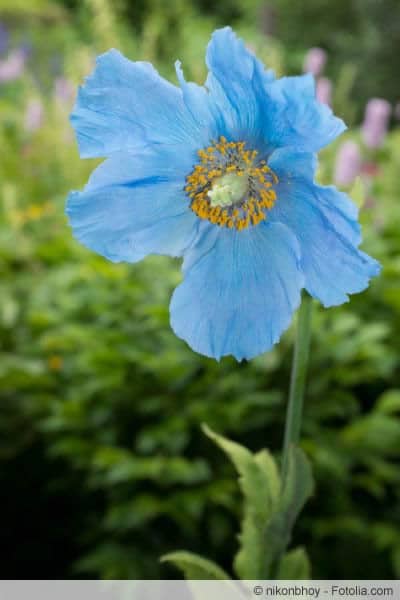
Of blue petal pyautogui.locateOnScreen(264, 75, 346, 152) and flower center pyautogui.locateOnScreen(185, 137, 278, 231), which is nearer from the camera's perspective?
blue petal pyautogui.locateOnScreen(264, 75, 346, 152)

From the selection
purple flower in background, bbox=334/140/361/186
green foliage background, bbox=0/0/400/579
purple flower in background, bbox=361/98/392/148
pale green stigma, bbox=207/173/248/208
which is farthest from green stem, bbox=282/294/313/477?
purple flower in background, bbox=361/98/392/148

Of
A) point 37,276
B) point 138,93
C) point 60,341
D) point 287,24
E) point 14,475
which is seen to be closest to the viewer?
point 138,93

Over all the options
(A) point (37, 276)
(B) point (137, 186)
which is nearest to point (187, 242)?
(B) point (137, 186)

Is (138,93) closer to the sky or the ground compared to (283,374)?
closer to the sky

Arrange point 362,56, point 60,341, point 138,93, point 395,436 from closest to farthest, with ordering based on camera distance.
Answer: point 138,93, point 395,436, point 60,341, point 362,56

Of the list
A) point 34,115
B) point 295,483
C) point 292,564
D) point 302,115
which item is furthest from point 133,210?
point 34,115

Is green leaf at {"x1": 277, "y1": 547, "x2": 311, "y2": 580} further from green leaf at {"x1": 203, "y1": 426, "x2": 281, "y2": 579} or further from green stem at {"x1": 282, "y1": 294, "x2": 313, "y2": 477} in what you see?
green stem at {"x1": 282, "y1": 294, "x2": 313, "y2": 477}

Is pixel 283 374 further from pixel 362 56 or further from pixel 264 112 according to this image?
pixel 362 56
